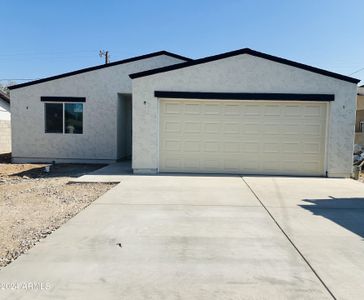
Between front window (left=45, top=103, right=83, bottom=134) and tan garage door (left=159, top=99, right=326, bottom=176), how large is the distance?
5.74 meters

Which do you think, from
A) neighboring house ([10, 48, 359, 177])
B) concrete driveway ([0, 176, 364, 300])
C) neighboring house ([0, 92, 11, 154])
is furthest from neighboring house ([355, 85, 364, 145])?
neighboring house ([0, 92, 11, 154])

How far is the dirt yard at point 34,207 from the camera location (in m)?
4.58

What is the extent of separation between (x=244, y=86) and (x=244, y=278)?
332 inches

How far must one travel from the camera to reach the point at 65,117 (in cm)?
1509

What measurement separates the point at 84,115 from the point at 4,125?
7.17 m

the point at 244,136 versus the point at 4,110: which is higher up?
the point at 4,110

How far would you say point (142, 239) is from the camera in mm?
4617

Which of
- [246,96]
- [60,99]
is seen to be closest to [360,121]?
[246,96]

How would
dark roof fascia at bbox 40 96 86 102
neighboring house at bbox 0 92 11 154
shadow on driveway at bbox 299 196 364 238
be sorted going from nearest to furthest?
shadow on driveway at bbox 299 196 364 238 → dark roof fascia at bbox 40 96 86 102 → neighboring house at bbox 0 92 11 154

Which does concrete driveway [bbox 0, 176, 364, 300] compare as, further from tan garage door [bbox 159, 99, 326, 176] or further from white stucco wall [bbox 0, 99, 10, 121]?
white stucco wall [bbox 0, 99, 10, 121]

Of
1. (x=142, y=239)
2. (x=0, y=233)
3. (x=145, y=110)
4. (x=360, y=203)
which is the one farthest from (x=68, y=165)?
(x=360, y=203)

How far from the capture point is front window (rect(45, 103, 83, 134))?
15008 mm

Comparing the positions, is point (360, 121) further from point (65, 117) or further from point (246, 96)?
point (65, 117)

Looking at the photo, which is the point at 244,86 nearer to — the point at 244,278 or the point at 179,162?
the point at 179,162
